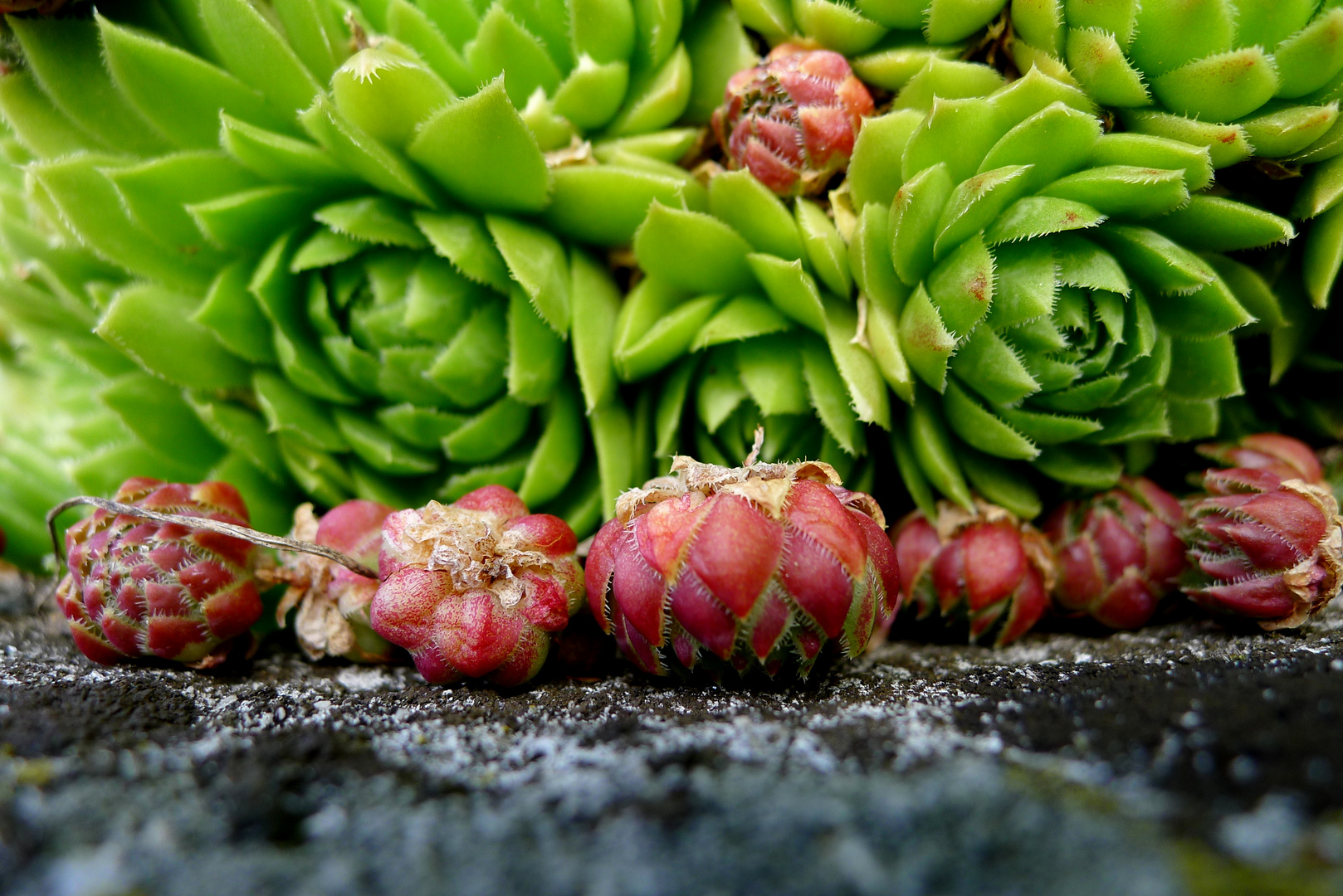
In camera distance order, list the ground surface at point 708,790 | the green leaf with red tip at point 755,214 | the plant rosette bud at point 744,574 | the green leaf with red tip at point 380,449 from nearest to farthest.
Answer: the ground surface at point 708,790, the plant rosette bud at point 744,574, the green leaf with red tip at point 755,214, the green leaf with red tip at point 380,449

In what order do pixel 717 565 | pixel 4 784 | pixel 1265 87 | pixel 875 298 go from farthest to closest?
pixel 875 298 → pixel 1265 87 → pixel 717 565 → pixel 4 784

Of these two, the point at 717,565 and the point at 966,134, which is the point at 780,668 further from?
the point at 966,134

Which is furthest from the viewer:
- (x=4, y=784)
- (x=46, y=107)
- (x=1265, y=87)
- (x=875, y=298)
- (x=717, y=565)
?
(x=46, y=107)

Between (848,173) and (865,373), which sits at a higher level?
A: (848,173)

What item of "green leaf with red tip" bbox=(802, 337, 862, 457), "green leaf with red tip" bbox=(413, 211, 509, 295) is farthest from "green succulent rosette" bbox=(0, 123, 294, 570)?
"green leaf with red tip" bbox=(802, 337, 862, 457)

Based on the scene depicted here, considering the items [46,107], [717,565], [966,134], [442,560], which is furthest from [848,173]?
[46,107]

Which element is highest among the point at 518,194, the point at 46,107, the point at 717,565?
the point at 46,107

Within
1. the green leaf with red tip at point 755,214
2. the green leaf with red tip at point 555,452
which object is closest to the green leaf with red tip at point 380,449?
the green leaf with red tip at point 555,452

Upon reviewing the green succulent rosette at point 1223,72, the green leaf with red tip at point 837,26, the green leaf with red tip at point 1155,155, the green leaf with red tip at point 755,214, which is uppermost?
the green leaf with red tip at point 837,26

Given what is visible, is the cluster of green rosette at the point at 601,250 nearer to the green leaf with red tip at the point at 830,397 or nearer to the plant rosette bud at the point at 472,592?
the green leaf with red tip at the point at 830,397
